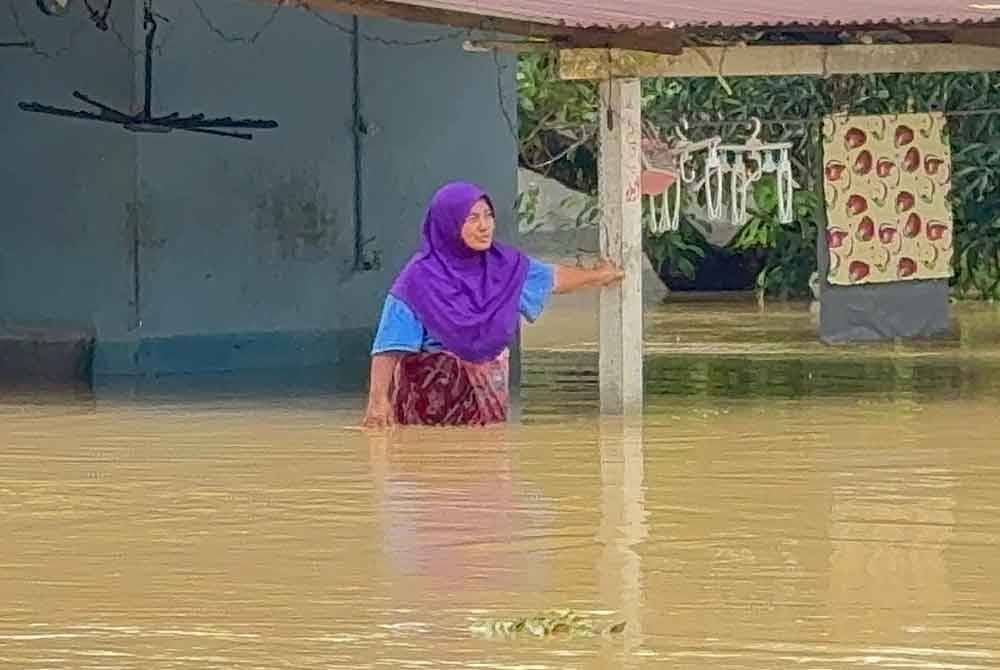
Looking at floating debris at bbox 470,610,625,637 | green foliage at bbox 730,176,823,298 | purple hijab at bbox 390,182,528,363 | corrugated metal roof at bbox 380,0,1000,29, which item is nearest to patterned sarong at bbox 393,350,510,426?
purple hijab at bbox 390,182,528,363

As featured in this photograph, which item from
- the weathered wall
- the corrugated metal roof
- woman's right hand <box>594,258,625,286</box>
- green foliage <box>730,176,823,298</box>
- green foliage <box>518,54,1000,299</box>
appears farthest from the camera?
green foliage <box>730,176,823,298</box>

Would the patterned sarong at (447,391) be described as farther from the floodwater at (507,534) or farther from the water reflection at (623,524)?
the water reflection at (623,524)


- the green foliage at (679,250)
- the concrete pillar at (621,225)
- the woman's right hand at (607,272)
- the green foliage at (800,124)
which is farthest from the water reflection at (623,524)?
the green foliage at (679,250)

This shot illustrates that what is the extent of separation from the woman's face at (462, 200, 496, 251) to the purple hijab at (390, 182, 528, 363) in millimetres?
26

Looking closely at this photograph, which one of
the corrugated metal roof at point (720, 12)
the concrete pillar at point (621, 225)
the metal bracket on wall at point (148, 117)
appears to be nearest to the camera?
the corrugated metal roof at point (720, 12)

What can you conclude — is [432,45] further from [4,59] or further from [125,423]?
[125,423]

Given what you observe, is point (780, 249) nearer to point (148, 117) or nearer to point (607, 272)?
point (148, 117)

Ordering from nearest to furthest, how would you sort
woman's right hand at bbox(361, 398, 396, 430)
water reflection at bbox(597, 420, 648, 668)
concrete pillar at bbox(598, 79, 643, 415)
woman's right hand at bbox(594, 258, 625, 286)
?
1. water reflection at bbox(597, 420, 648, 668)
2. woman's right hand at bbox(361, 398, 396, 430)
3. woman's right hand at bbox(594, 258, 625, 286)
4. concrete pillar at bbox(598, 79, 643, 415)

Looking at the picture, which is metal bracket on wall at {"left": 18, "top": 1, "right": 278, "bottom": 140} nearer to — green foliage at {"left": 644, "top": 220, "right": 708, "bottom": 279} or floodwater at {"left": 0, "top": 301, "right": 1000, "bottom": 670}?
floodwater at {"left": 0, "top": 301, "right": 1000, "bottom": 670}

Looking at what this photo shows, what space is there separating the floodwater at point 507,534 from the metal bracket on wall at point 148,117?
7.51 ft

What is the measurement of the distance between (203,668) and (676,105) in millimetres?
17331

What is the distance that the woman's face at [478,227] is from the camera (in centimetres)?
1022

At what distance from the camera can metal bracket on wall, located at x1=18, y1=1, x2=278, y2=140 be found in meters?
14.4

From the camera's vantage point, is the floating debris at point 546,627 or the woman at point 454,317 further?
the woman at point 454,317
